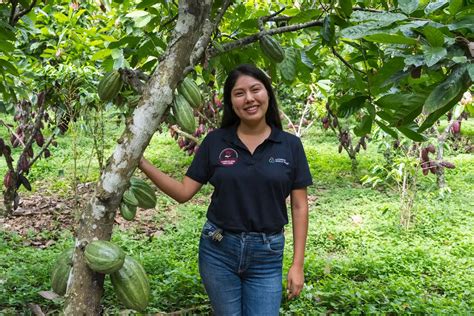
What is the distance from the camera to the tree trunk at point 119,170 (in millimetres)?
1155

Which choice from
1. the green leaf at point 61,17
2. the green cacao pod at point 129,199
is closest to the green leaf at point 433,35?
the green cacao pod at point 129,199

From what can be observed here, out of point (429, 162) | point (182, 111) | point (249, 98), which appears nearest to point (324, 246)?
point (429, 162)

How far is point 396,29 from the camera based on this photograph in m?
1.10

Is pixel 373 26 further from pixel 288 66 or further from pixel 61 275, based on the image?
pixel 288 66

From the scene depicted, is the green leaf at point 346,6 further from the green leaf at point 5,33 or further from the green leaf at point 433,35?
the green leaf at point 5,33

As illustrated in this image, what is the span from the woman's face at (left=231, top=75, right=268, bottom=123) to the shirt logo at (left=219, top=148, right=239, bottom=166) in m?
0.13

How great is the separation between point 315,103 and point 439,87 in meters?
5.65

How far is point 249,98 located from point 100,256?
3.13ft

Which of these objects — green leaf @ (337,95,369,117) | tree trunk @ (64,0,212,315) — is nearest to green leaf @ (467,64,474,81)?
tree trunk @ (64,0,212,315)

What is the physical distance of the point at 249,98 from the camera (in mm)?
1897

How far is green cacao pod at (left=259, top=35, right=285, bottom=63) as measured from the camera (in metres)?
1.85

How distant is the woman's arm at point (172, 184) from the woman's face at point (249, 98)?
0.33 metres

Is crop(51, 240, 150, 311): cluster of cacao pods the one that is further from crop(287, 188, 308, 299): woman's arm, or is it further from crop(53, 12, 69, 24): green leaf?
crop(53, 12, 69, 24): green leaf

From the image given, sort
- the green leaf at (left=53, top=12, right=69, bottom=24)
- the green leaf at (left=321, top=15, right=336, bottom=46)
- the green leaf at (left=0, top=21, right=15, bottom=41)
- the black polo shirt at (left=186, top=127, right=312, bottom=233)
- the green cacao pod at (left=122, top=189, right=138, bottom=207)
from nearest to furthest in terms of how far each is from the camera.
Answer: the green cacao pod at (left=122, top=189, right=138, bottom=207), the green leaf at (left=321, top=15, right=336, bottom=46), the black polo shirt at (left=186, top=127, right=312, bottom=233), the green leaf at (left=0, top=21, right=15, bottom=41), the green leaf at (left=53, top=12, right=69, bottom=24)
